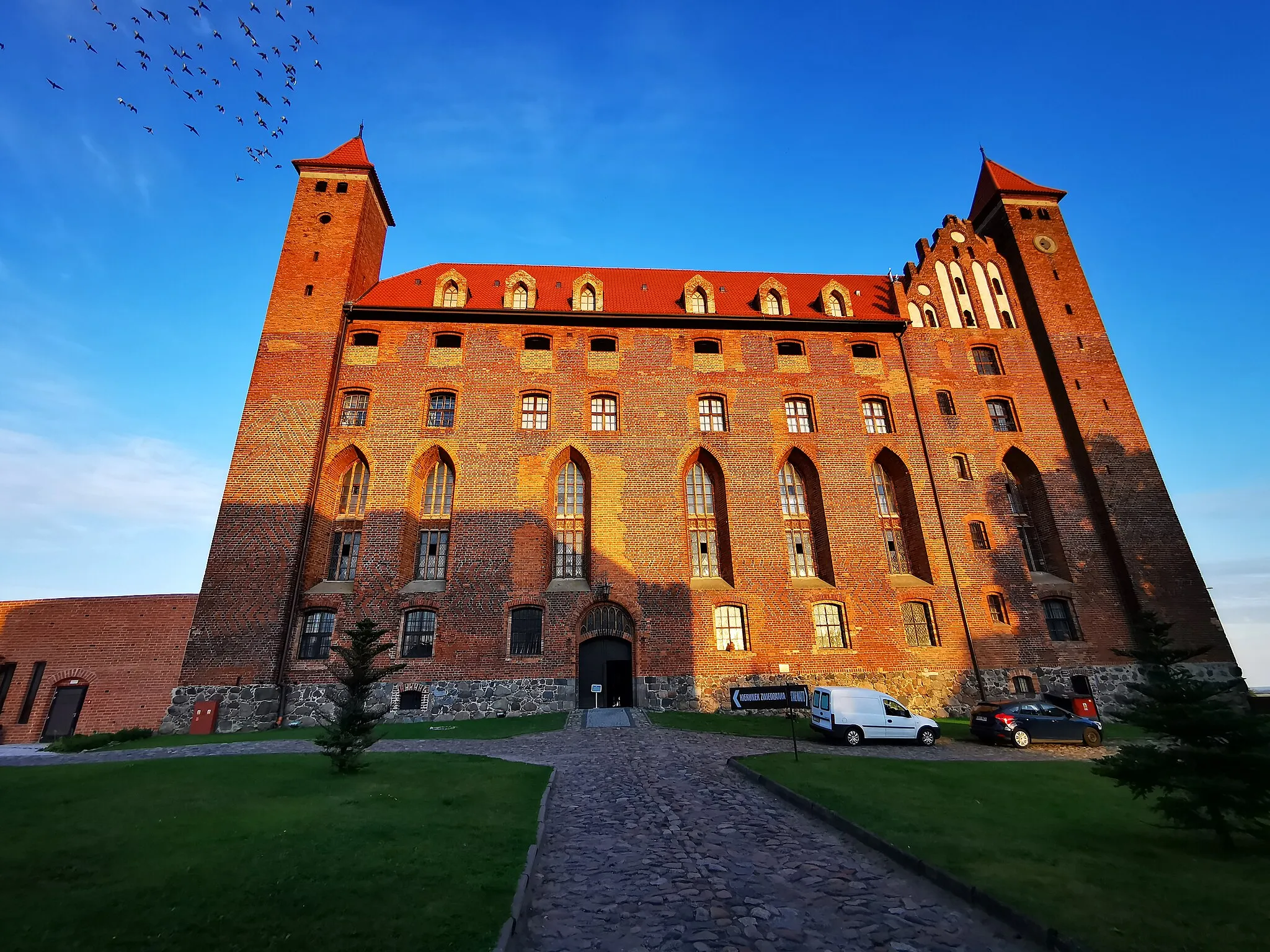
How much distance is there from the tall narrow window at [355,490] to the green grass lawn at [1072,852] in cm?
1896

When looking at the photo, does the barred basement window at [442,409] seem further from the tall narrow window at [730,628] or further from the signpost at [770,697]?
the signpost at [770,697]

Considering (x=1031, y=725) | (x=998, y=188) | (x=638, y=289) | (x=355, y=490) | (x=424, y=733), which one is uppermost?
(x=998, y=188)

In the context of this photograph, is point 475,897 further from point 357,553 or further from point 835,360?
point 835,360

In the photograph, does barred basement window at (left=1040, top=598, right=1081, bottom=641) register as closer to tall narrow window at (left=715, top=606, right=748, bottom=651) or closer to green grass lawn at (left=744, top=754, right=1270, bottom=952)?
A: tall narrow window at (left=715, top=606, right=748, bottom=651)

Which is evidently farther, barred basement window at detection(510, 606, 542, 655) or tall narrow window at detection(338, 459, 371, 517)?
tall narrow window at detection(338, 459, 371, 517)

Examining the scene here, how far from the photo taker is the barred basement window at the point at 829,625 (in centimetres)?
2209

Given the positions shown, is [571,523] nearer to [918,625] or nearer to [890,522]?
[890,522]

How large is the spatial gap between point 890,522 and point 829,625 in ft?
19.1

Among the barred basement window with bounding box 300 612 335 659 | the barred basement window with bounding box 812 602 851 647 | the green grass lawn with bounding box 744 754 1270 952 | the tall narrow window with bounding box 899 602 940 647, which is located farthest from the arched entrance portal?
the green grass lawn with bounding box 744 754 1270 952

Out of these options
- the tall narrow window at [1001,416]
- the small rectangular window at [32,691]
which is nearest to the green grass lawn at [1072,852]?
the tall narrow window at [1001,416]

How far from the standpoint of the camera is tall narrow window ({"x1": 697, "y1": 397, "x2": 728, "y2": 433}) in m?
25.1

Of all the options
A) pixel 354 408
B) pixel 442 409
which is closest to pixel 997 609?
pixel 442 409

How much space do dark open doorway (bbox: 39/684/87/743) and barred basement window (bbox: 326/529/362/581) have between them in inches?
394

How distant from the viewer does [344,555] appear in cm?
2230
